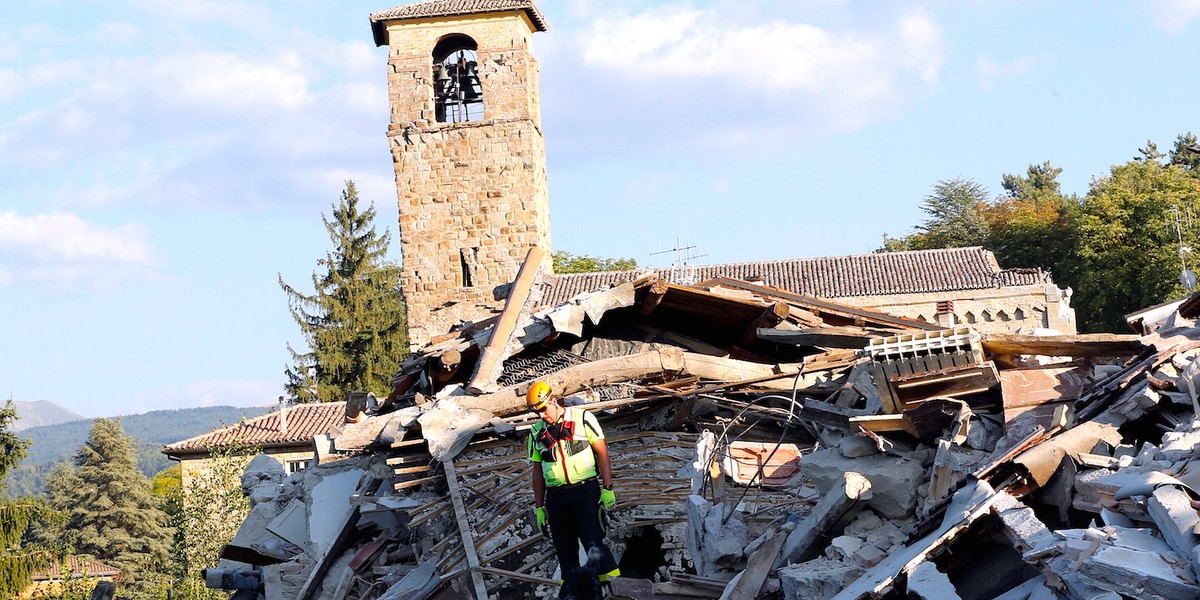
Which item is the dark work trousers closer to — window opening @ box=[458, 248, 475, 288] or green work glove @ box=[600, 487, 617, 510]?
green work glove @ box=[600, 487, 617, 510]

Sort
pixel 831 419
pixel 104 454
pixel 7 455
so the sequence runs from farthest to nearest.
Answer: pixel 104 454 → pixel 7 455 → pixel 831 419

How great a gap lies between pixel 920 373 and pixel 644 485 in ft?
6.14

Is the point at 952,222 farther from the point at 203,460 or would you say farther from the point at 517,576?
the point at 517,576

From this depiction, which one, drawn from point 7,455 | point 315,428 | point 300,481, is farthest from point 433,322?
point 300,481

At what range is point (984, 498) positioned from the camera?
5.30 metres

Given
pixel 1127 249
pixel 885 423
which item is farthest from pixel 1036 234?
pixel 885 423

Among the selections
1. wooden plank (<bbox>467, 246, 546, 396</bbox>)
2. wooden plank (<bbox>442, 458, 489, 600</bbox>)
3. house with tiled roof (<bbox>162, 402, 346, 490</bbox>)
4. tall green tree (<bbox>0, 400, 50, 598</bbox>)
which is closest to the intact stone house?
house with tiled roof (<bbox>162, 402, 346, 490</bbox>)

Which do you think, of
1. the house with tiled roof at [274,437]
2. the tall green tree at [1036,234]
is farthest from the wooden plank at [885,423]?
the tall green tree at [1036,234]

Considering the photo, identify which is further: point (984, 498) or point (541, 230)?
point (541, 230)

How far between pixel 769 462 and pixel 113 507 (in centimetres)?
4623

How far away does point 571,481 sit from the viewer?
21.6 ft

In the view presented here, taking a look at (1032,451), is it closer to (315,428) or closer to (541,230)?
(541,230)

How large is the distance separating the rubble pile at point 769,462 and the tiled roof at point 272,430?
2257cm

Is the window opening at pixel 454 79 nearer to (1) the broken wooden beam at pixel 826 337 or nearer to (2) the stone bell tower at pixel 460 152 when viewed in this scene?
(2) the stone bell tower at pixel 460 152
